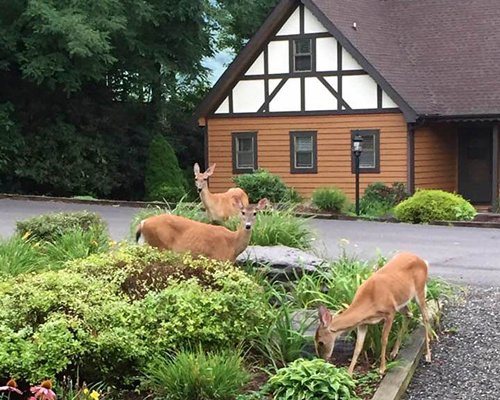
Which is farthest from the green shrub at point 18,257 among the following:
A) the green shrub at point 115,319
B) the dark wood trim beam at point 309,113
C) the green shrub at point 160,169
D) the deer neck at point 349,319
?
the green shrub at point 160,169

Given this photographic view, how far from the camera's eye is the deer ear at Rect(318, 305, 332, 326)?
595 centimetres

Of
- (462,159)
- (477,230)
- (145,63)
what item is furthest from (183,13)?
(477,230)

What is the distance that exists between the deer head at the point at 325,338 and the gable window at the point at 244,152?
2159cm

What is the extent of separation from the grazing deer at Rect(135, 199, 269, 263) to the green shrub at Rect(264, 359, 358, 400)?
2485mm

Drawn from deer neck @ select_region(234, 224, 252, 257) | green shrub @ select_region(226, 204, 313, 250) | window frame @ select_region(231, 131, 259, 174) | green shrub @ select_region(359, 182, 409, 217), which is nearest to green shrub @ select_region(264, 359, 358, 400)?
deer neck @ select_region(234, 224, 252, 257)

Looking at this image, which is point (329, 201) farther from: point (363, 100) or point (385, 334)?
point (385, 334)

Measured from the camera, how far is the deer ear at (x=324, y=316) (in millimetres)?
5953

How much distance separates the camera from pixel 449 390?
21.5 ft

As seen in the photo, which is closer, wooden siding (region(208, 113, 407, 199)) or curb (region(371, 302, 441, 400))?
curb (region(371, 302, 441, 400))

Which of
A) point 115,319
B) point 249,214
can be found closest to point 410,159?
point 249,214

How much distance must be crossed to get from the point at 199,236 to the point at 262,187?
642 inches

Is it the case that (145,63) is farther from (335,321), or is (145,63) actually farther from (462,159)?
(335,321)

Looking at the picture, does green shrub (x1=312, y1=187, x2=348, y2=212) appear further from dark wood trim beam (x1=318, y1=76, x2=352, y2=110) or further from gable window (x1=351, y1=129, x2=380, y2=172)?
dark wood trim beam (x1=318, y1=76, x2=352, y2=110)

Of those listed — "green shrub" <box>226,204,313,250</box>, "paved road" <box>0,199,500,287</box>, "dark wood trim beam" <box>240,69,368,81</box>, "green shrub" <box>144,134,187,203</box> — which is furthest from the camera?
"green shrub" <box>144,134,187,203</box>
